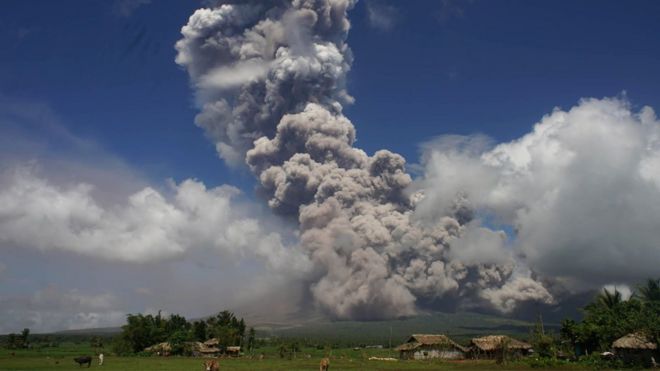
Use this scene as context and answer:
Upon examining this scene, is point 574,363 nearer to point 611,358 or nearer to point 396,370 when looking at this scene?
point 611,358

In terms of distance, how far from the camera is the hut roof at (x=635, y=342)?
188 feet

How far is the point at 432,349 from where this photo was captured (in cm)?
9575

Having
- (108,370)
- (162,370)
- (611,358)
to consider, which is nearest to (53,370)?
(108,370)

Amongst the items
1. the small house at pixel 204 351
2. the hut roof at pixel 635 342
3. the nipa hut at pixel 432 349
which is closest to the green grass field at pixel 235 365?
the hut roof at pixel 635 342

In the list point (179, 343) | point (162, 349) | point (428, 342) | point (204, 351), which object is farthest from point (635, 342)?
point (162, 349)

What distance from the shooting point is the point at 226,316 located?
13162 cm

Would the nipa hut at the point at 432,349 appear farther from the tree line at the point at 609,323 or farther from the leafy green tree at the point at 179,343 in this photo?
the leafy green tree at the point at 179,343

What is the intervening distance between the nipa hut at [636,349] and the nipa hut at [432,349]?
35.8m

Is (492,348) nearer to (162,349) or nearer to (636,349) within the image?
(636,349)

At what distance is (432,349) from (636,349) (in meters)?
41.9

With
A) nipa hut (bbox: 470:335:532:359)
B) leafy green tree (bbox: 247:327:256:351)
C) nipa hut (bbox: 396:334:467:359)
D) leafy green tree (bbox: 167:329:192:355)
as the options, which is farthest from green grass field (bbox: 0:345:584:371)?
leafy green tree (bbox: 247:327:256:351)

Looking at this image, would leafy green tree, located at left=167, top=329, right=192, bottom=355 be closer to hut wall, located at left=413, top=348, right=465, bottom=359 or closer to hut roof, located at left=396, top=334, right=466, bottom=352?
hut roof, located at left=396, top=334, right=466, bottom=352

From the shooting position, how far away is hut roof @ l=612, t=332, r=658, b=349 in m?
57.2

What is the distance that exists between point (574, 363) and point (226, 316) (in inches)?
3558
